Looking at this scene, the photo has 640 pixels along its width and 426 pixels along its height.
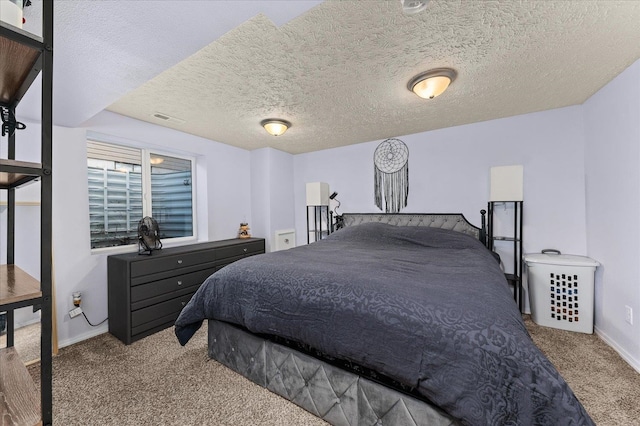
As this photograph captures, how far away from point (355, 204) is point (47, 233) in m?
3.63

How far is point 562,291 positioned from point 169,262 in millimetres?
3906

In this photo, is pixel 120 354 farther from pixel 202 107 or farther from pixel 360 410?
pixel 202 107

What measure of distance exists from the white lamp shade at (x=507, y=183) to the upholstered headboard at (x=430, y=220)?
0.36 metres

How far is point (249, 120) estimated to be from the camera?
2.96 m

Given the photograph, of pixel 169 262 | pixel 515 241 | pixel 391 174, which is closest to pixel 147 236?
pixel 169 262

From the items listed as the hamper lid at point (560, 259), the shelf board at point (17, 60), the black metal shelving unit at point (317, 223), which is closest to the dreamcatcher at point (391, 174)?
the black metal shelving unit at point (317, 223)

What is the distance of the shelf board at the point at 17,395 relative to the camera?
0.65m

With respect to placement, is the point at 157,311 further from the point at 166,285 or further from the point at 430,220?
the point at 430,220

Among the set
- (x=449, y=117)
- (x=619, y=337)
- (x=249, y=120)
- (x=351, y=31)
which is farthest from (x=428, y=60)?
(x=619, y=337)

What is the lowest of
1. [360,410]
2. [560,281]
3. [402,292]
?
[360,410]

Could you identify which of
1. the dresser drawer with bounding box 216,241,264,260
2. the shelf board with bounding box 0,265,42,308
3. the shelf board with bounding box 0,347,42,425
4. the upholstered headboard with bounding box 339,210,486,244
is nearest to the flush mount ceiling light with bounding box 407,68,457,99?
the upholstered headboard with bounding box 339,210,486,244

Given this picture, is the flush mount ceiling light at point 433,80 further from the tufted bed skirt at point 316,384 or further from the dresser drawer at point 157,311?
the dresser drawer at point 157,311

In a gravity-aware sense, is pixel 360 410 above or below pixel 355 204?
below

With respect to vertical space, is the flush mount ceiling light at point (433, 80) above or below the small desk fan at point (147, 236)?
above
